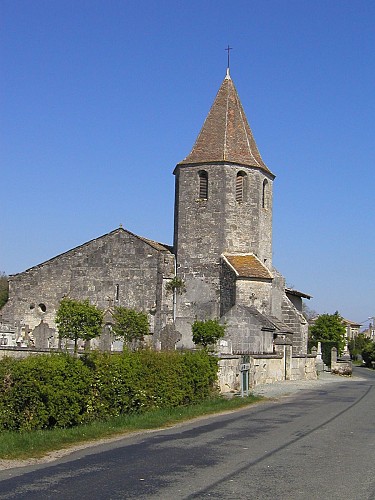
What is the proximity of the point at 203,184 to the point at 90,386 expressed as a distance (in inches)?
1069

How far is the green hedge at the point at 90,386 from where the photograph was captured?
13.0 metres

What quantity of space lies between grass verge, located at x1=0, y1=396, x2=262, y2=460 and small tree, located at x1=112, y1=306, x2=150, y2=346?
18206 millimetres

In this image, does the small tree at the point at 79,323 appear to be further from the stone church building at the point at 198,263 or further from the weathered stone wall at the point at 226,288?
the weathered stone wall at the point at 226,288

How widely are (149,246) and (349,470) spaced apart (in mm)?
30886

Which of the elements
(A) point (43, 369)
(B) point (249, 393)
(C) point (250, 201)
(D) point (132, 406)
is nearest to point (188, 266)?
(C) point (250, 201)

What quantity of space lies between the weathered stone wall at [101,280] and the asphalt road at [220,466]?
24307mm

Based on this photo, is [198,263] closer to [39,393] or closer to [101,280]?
[101,280]

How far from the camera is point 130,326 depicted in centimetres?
3728

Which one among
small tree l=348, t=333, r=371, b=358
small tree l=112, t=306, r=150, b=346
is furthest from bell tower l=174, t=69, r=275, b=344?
small tree l=348, t=333, r=371, b=358

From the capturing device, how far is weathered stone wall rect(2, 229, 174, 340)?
40031mm

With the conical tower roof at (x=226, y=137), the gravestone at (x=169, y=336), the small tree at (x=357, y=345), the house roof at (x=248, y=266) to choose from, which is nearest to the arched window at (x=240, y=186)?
the conical tower roof at (x=226, y=137)

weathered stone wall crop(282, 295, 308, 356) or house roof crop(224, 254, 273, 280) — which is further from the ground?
house roof crop(224, 254, 273, 280)

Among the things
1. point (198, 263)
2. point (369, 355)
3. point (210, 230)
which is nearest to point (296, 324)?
point (198, 263)

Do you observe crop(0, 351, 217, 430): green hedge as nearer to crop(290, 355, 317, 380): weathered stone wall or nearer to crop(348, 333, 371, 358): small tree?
crop(290, 355, 317, 380): weathered stone wall
